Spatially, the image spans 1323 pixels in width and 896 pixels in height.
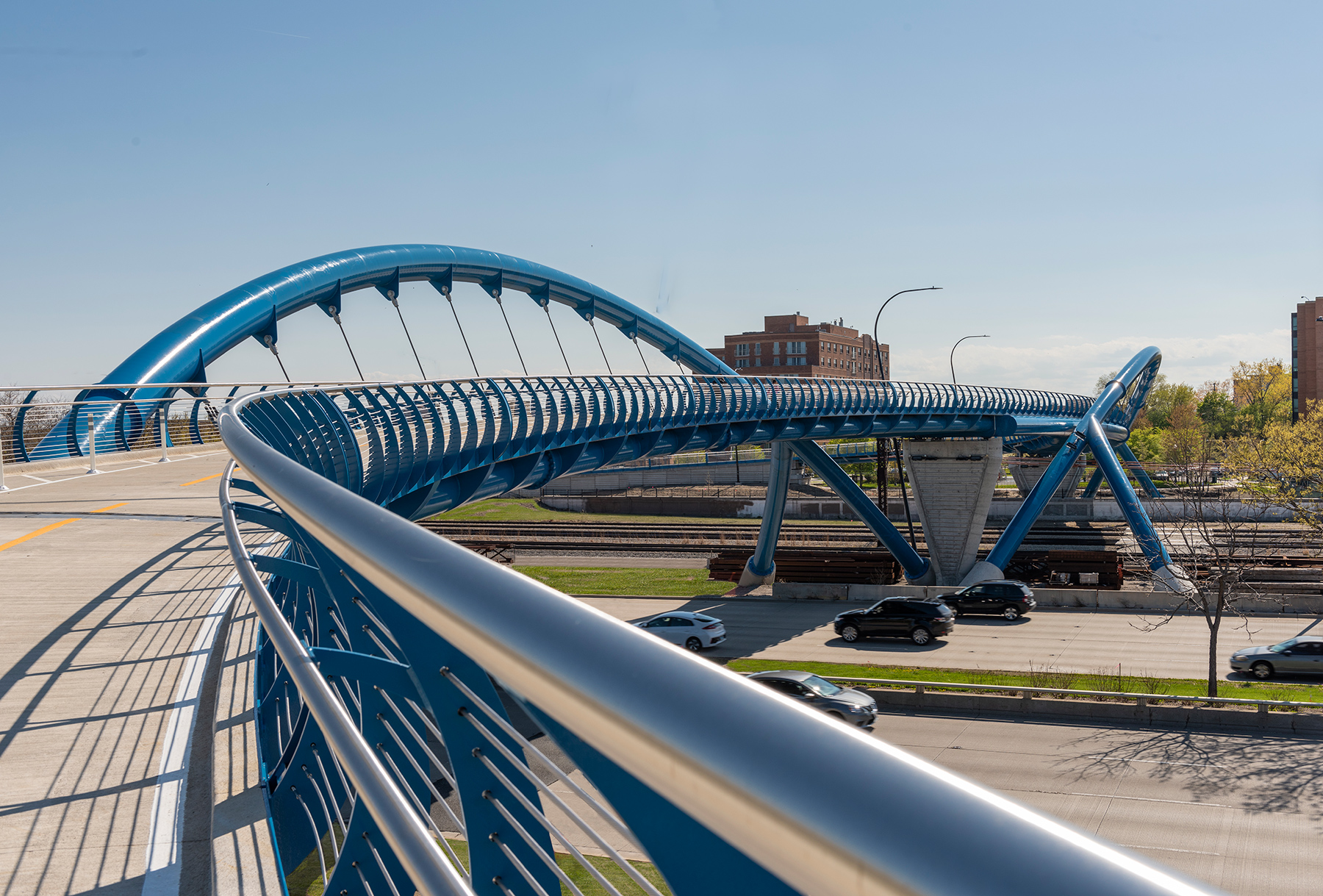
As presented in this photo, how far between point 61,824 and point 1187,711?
69.5ft

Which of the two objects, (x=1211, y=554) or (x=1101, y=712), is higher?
(x=1211, y=554)

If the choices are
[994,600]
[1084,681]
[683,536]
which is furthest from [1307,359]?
[1084,681]

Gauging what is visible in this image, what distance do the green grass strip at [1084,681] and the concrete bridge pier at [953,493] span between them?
17.9 metres

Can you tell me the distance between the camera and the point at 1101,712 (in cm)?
2041

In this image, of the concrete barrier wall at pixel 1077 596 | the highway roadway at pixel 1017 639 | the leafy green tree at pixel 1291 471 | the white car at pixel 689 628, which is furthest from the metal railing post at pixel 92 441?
the leafy green tree at pixel 1291 471

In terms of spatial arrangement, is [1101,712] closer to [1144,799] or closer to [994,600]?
[1144,799]

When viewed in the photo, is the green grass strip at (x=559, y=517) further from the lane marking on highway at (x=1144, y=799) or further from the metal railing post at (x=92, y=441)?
the lane marking on highway at (x=1144, y=799)

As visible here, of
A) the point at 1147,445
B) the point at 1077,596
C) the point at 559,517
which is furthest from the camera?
the point at 1147,445

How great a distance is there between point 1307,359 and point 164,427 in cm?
12121

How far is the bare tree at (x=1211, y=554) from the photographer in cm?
2405

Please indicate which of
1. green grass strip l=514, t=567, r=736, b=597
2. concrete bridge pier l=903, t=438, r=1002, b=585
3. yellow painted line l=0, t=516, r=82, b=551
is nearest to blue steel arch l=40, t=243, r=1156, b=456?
concrete bridge pier l=903, t=438, r=1002, b=585

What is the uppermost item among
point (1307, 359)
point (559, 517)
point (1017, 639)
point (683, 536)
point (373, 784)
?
point (1307, 359)

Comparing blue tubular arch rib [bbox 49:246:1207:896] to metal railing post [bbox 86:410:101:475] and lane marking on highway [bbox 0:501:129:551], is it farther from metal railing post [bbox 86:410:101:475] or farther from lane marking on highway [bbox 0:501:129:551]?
metal railing post [bbox 86:410:101:475]

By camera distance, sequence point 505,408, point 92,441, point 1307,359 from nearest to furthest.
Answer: point 505,408 < point 92,441 < point 1307,359
